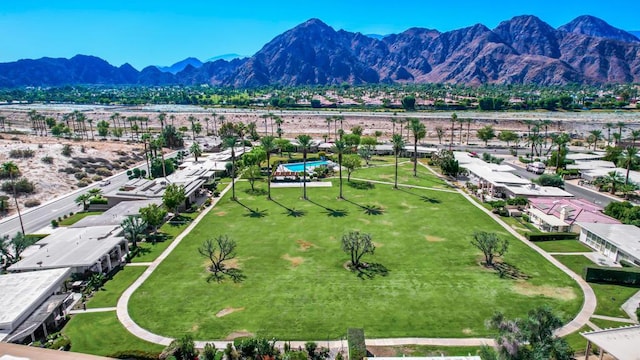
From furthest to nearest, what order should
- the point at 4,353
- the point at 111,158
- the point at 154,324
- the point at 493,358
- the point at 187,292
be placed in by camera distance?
the point at 111,158 < the point at 187,292 < the point at 154,324 < the point at 493,358 < the point at 4,353

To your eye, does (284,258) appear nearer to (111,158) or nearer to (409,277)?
(409,277)

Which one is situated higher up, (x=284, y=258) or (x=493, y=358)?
(x=493, y=358)

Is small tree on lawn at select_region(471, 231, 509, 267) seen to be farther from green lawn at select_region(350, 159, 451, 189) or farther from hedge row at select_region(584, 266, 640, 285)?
green lawn at select_region(350, 159, 451, 189)

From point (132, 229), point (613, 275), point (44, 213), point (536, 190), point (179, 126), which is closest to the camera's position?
point (613, 275)

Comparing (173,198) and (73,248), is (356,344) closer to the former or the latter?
(73,248)

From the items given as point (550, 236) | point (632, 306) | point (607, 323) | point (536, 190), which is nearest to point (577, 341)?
point (607, 323)

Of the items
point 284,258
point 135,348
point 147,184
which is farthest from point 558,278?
point 147,184
